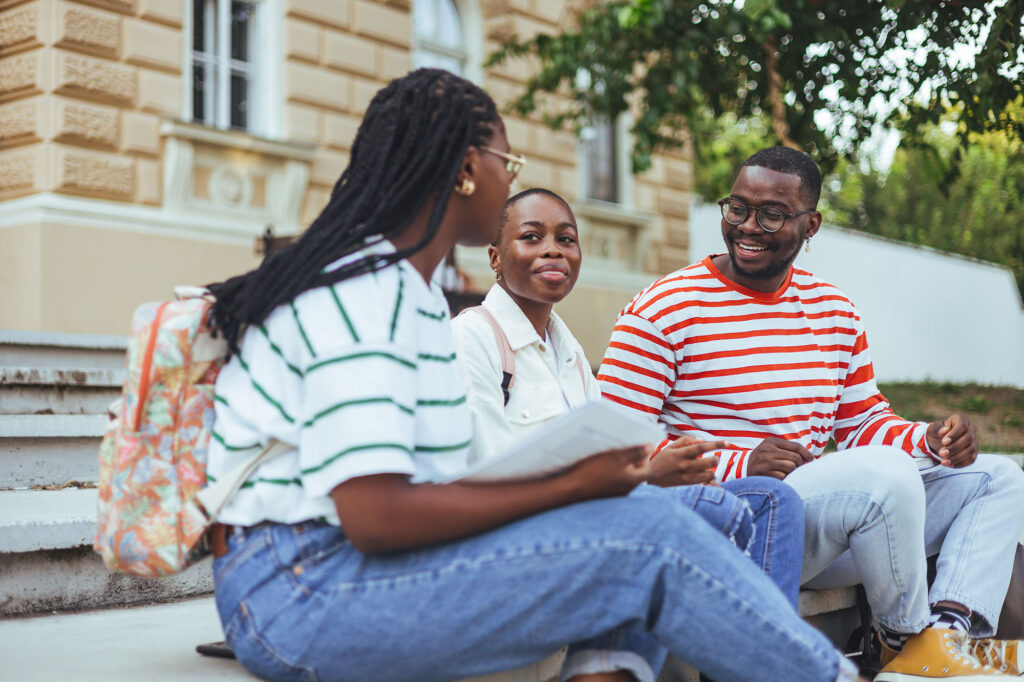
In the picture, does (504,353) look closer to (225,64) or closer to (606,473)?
(606,473)

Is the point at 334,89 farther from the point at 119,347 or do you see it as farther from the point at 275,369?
the point at 275,369

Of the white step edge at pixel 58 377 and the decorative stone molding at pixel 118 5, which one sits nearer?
the white step edge at pixel 58 377

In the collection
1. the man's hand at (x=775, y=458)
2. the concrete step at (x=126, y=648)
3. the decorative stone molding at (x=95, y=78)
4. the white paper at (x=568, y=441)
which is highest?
the decorative stone molding at (x=95, y=78)

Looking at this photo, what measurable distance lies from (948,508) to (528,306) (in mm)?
1318

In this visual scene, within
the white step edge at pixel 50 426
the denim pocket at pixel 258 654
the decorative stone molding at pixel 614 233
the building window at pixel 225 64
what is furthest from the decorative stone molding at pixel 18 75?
the denim pocket at pixel 258 654

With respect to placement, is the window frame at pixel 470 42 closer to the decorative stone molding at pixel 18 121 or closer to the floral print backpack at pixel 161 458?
the decorative stone molding at pixel 18 121

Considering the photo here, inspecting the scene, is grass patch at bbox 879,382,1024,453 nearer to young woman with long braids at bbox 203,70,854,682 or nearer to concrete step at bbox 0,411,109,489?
concrete step at bbox 0,411,109,489

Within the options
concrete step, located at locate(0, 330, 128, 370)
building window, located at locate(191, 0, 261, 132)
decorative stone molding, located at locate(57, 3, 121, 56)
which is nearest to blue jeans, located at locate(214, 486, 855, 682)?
concrete step, located at locate(0, 330, 128, 370)

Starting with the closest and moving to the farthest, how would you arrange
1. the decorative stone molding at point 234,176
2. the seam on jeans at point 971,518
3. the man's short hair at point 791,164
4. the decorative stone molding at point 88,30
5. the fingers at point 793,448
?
1. the fingers at point 793,448
2. the seam on jeans at point 971,518
3. the man's short hair at point 791,164
4. the decorative stone molding at point 88,30
5. the decorative stone molding at point 234,176

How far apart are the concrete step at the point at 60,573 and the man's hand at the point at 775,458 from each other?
5.06ft

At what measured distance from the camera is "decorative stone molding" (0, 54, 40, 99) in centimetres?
766

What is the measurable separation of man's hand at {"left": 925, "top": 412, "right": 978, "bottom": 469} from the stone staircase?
2.06 m

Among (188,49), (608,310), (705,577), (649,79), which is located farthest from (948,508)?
(608,310)

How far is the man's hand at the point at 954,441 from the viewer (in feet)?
9.68
